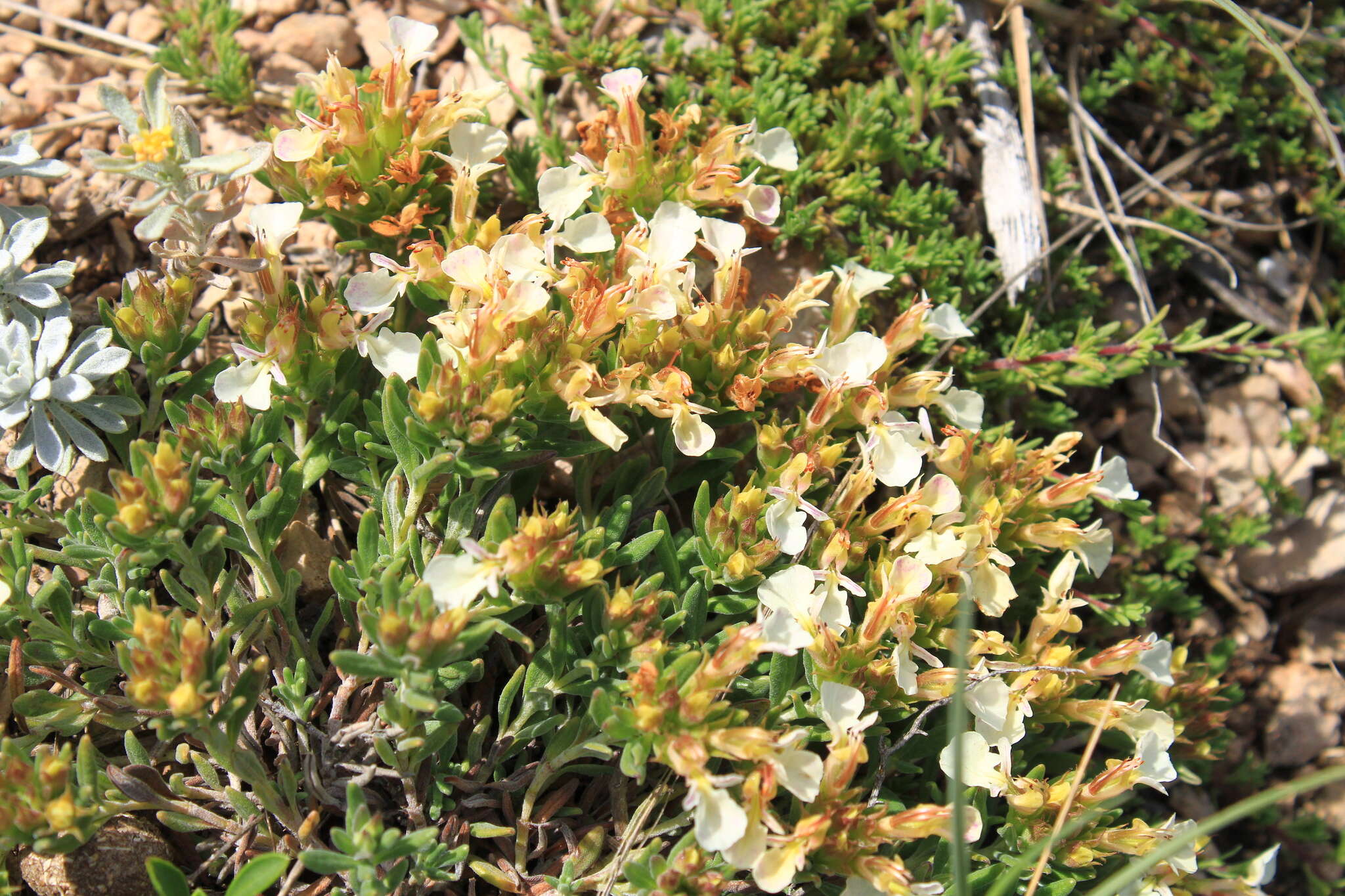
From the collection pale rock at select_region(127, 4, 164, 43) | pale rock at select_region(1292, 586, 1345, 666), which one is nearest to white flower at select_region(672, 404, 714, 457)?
pale rock at select_region(127, 4, 164, 43)

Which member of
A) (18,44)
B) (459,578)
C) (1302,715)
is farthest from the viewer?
(1302,715)

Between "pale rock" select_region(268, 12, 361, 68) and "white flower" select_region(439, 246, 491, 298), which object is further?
"pale rock" select_region(268, 12, 361, 68)

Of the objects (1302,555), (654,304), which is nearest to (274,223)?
(654,304)

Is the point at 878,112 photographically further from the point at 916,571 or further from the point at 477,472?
the point at 477,472

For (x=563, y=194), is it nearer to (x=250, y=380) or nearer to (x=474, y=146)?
(x=474, y=146)

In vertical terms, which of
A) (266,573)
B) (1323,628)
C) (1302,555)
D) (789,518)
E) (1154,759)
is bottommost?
(1323,628)

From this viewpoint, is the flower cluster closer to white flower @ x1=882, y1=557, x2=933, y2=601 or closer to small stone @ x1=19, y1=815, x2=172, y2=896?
small stone @ x1=19, y1=815, x2=172, y2=896

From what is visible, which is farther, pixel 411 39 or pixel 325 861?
pixel 411 39

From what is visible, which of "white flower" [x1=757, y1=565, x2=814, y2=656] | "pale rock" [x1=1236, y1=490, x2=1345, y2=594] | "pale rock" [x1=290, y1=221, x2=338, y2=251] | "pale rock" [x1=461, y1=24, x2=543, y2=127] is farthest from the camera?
"pale rock" [x1=1236, y1=490, x2=1345, y2=594]
